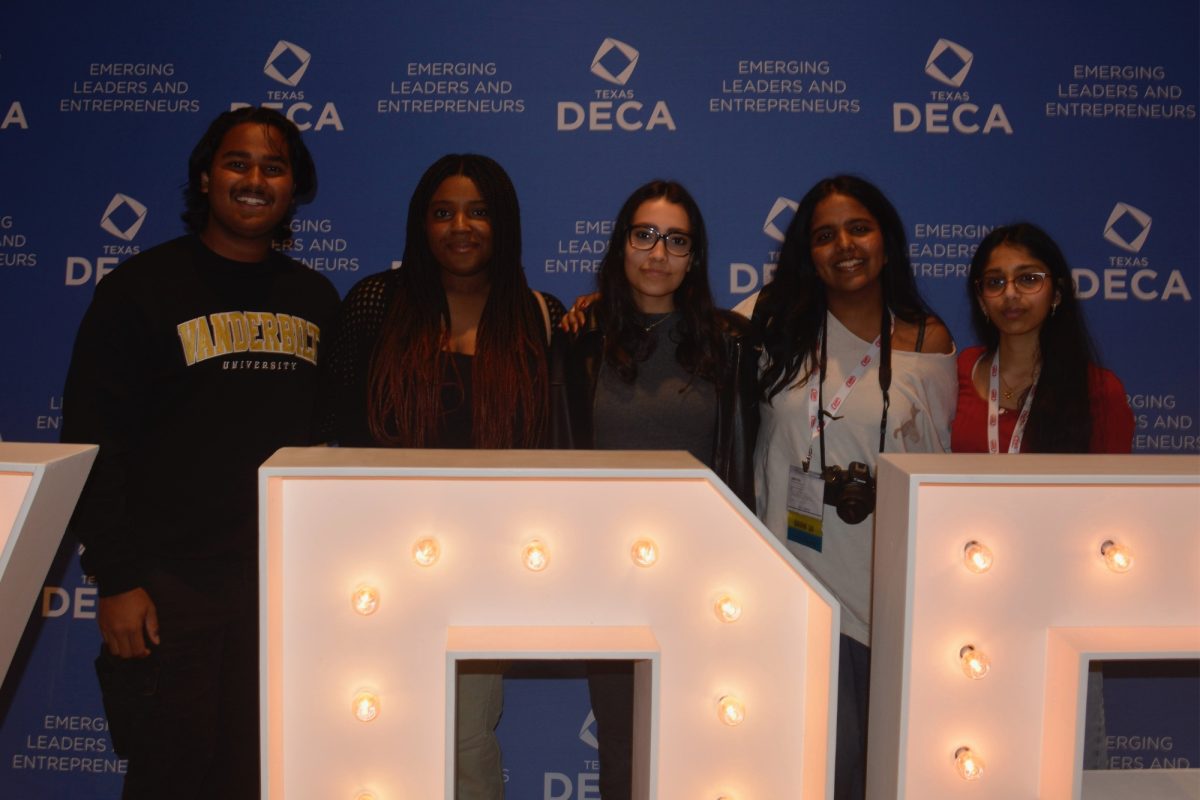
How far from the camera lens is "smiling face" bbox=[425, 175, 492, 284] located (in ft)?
7.91

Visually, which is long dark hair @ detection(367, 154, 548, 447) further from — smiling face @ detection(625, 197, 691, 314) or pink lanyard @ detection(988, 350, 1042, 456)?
pink lanyard @ detection(988, 350, 1042, 456)

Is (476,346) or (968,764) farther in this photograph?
(476,346)

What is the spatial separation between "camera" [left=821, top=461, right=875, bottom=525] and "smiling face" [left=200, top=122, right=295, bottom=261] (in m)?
1.88

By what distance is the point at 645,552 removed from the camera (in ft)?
4.60

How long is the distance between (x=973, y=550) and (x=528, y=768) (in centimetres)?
245

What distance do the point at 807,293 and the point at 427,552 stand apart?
1.64m

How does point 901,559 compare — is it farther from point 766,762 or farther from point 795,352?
point 795,352

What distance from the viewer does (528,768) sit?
10.8 feet

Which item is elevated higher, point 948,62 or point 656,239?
point 948,62

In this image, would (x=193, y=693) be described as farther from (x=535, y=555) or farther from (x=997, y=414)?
(x=997, y=414)

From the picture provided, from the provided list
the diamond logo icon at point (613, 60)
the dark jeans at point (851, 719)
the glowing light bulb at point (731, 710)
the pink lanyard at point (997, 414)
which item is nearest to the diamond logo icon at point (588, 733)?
the dark jeans at point (851, 719)

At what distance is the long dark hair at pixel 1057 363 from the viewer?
238cm

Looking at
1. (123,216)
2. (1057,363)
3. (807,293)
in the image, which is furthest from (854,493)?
(123,216)

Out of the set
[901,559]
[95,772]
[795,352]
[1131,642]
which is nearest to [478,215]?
[795,352]
